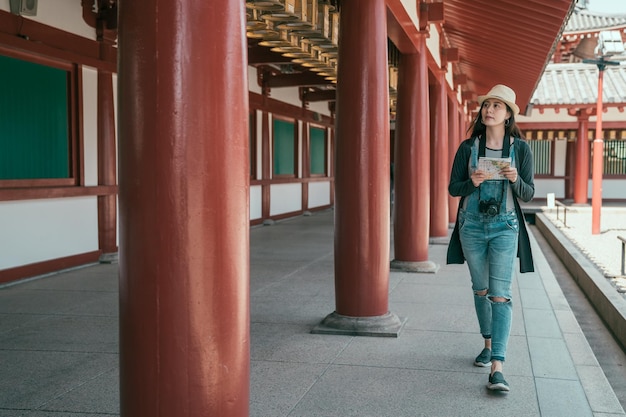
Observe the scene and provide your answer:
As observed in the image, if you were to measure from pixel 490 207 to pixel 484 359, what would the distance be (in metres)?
1.01

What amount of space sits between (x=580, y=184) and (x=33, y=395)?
2320 centimetres

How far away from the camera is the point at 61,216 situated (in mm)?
8398

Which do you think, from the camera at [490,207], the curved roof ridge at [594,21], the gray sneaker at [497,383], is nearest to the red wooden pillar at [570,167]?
the curved roof ridge at [594,21]

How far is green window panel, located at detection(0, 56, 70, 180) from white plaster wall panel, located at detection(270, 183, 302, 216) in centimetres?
777

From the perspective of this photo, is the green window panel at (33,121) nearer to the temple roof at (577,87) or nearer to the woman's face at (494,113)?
the woman's face at (494,113)

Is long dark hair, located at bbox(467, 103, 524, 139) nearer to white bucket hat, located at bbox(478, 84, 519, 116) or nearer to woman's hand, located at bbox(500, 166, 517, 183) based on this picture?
white bucket hat, located at bbox(478, 84, 519, 116)

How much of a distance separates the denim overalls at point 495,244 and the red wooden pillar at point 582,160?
21.5 m

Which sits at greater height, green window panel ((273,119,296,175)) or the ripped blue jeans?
green window panel ((273,119,296,175))

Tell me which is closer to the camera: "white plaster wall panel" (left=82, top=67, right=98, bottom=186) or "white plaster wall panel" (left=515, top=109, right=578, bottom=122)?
"white plaster wall panel" (left=82, top=67, right=98, bottom=186)

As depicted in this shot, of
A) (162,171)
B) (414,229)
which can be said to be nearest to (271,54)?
(414,229)

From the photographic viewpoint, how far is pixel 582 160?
2402 centimetres

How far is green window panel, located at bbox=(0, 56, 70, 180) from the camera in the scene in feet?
24.6

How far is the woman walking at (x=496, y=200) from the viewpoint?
404 centimetres

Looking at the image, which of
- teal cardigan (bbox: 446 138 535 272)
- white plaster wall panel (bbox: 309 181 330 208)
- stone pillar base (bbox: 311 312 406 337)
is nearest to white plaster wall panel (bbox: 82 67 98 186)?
stone pillar base (bbox: 311 312 406 337)
